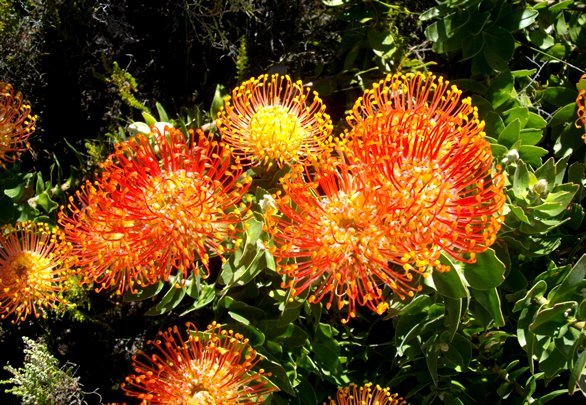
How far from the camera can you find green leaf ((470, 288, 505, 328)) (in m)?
1.71

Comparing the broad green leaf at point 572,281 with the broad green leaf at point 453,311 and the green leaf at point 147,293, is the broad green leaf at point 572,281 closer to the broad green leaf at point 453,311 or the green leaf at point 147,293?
the broad green leaf at point 453,311

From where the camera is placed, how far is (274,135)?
205 cm

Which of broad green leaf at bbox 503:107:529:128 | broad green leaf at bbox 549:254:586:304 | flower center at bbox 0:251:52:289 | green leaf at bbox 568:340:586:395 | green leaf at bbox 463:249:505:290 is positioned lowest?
green leaf at bbox 568:340:586:395

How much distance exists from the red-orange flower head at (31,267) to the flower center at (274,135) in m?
0.86

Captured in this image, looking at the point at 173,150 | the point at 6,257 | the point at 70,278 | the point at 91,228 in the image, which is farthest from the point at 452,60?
the point at 6,257

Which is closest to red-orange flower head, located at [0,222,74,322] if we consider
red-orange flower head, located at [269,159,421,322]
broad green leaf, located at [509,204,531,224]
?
red-orange flower head, located at [269,159,421,322]

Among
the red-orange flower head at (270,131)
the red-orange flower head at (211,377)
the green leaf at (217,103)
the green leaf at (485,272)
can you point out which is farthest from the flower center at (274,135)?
the green leaf at (485,272)

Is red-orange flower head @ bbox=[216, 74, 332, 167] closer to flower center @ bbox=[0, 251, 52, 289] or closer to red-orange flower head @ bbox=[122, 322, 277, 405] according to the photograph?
red-orange flower head @ bbox=[122, 322, 277, 405]

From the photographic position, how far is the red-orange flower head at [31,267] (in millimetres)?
2301

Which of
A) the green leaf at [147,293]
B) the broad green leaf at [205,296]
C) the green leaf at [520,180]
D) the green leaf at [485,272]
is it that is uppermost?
the green leaf at [147,293]

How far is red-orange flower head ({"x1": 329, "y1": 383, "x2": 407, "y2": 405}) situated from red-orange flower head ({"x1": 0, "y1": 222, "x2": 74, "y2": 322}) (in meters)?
1.15

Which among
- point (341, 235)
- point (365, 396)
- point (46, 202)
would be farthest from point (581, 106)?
point (46, 202)

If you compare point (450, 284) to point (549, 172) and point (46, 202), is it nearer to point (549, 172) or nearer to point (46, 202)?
point (549, 172)

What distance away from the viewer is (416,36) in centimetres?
280
